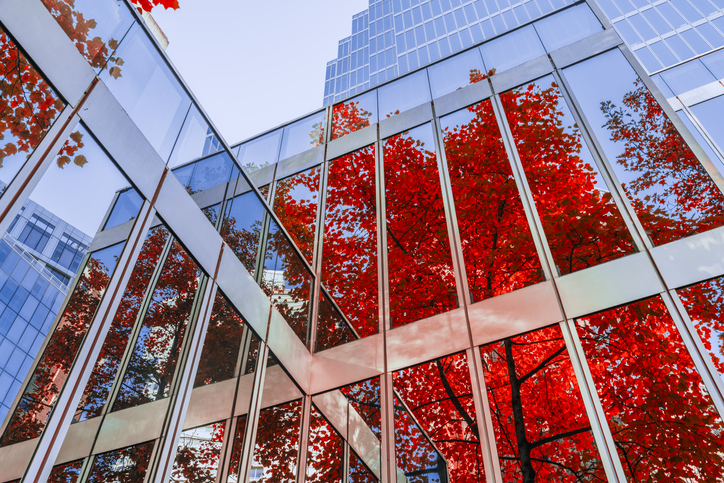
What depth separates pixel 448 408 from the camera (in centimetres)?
620

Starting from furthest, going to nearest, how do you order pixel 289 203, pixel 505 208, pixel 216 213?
pixel 289 203, pixel 505 208, pixel 216 213

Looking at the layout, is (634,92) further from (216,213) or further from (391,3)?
(391,3)

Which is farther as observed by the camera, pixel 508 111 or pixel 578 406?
pixel 508 111

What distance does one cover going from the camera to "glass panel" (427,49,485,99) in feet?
31.7

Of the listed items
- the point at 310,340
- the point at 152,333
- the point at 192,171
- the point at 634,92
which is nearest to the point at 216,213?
the point at 192,171

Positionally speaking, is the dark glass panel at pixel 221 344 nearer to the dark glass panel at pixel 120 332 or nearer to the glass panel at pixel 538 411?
the dark glass panel at pixel 120 332

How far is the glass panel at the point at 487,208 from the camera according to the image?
682cm

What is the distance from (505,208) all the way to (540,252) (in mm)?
975

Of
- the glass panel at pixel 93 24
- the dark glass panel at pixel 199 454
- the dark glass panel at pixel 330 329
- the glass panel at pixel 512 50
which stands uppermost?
the glass panel at pixel 512 50

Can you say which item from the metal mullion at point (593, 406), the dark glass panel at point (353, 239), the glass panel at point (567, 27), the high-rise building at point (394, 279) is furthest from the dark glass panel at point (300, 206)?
the glass panel at point (567, 27)

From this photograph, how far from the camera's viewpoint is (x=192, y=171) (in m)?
5.46

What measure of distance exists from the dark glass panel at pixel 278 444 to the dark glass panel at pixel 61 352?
2.71 meters

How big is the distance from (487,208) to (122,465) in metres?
5.82

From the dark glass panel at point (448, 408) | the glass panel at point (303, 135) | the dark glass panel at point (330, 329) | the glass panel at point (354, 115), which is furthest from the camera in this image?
the glass panel at point (303, 135)
